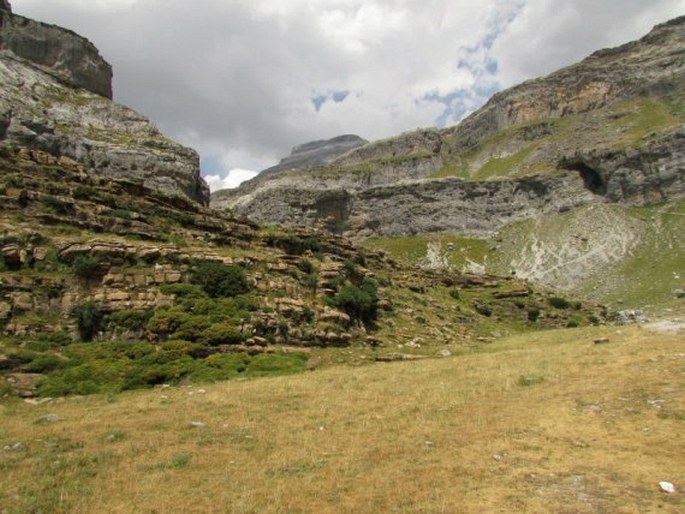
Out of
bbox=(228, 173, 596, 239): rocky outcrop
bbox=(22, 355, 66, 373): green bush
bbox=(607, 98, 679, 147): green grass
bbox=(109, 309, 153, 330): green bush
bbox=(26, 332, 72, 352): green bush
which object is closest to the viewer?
bbox=(22, 355, 66, 373): green bush

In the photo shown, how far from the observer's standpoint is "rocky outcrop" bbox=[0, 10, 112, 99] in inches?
3637

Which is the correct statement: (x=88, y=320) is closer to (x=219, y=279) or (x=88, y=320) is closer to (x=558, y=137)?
(x=219, y=279)

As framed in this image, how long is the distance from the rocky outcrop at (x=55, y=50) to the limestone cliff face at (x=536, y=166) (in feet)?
167

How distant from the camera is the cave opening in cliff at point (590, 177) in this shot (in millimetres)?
112606

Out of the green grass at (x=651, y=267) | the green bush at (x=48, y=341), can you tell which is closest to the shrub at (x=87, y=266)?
the green bush at (x=48, y=341)

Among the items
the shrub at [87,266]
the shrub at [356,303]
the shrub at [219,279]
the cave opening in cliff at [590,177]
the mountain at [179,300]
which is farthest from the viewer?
the cave opening in cliff at [590,177]

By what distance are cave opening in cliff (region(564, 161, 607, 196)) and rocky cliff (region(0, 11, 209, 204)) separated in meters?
87.1

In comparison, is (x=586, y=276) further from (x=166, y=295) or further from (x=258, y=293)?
(x=166, y=295)

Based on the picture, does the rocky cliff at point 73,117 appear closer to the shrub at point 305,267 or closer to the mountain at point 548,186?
the shrub at point 305,267

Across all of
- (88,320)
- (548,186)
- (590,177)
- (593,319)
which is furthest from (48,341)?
(590,177)

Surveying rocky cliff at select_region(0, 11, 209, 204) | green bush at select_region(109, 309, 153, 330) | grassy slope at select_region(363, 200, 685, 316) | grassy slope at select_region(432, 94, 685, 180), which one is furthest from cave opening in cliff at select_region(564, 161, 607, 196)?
green bush at select_region(109, 309, 153, 330)

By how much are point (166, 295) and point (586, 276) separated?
78.7m

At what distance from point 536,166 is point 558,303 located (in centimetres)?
8527

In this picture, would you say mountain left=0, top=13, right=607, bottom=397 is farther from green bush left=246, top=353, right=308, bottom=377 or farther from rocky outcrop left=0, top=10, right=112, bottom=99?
rocky outcrop left=0, top=10, right=112, bottom=99
